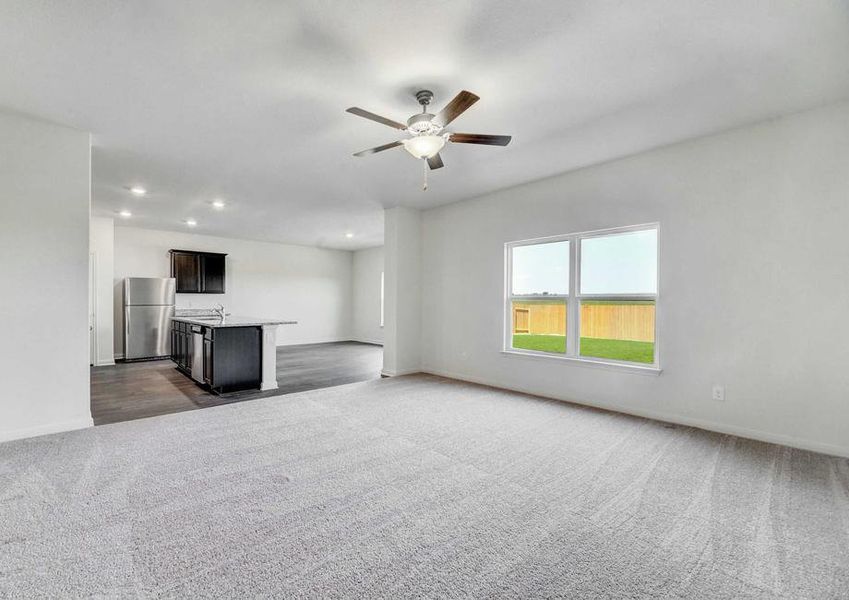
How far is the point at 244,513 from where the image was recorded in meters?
2.13

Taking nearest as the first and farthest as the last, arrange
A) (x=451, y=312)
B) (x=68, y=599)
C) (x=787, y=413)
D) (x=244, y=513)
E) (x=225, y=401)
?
(x=68, y=599), (x=244, y=513), (x=787, y=413), (x=225, y=401), (x=451, y=312)

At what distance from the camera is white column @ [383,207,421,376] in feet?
19.8

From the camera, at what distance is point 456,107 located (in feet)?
7.66

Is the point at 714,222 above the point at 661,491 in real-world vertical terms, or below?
above

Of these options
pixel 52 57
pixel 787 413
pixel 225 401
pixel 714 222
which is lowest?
pixel 225 401

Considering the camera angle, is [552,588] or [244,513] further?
[244,513]

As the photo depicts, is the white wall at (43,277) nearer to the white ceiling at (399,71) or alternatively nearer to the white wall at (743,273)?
the white ceiling at (399,71)

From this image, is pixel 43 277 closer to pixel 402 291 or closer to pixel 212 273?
pixel 402 291

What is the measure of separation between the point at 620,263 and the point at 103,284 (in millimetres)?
8129

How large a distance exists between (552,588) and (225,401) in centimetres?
407

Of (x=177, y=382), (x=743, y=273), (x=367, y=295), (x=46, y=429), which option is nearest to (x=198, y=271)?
(x=177, y=382)

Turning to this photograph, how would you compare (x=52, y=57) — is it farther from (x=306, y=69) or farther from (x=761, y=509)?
(x=761, y=509)

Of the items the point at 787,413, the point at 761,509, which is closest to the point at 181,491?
the point at 761,509

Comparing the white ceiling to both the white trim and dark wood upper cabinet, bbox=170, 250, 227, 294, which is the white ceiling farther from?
dark wood upper cabinet, bbox=170, 250, 227, 294
